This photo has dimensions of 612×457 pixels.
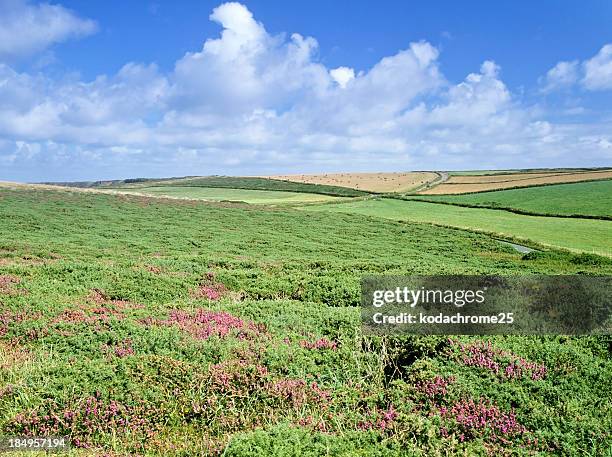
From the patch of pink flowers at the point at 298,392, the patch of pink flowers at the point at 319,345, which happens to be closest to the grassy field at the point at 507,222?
the patch of pink flowers at the point at 319,345

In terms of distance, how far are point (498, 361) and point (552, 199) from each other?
81.2 meters

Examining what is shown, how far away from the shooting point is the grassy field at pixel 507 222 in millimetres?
45363

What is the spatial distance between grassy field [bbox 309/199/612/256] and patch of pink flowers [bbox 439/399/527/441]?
1437 inches

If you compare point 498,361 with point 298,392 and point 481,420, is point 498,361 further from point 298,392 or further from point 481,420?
point 298,392

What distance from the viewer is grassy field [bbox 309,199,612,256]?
1786 inches

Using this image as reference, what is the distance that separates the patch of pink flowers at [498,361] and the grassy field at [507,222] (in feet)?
113

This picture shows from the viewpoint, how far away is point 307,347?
1070cm

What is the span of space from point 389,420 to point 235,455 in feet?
9.25

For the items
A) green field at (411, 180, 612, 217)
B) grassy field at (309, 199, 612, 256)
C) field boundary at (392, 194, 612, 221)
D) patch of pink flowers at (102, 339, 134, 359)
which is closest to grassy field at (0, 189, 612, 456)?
patch of pink flowers at (102, 339, 134, 359)

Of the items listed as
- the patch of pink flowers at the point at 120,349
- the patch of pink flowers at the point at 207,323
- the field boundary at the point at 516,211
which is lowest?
the patch of pink flowers at the point at 120,349

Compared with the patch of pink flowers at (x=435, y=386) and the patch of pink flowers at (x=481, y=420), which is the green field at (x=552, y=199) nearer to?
the patch of pink flowers at (x=435, y=386)

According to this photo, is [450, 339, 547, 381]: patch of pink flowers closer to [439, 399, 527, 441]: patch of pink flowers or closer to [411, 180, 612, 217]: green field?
[439, 399, 527, 441]: patch of pink flowers

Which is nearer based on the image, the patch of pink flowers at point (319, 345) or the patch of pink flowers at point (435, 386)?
the patch of pink flowers at point (435, 386)

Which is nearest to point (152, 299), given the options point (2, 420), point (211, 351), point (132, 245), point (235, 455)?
point (211, 351)
